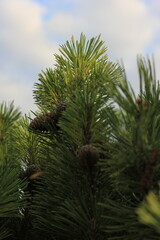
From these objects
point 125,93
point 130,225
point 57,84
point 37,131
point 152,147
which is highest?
point 57,84

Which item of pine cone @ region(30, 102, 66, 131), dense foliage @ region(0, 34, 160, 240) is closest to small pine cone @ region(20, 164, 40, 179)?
dense foliage @ region(0, 34, 160, 240)

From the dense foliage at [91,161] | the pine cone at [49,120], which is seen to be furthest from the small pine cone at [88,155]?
the pine cone at [49,120]

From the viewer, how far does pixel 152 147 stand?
2.57ft

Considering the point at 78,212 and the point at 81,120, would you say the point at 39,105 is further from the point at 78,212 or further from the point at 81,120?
the point at 78,212

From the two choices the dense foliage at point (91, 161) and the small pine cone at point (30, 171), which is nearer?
the dense foliage at point (91, 161)

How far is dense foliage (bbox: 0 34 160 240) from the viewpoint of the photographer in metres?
0.78

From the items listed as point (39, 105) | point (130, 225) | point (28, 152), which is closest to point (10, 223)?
point (28, 152)

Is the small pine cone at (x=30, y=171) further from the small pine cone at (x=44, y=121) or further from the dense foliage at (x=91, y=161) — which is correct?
the small pine cone at (x=44, y=121)

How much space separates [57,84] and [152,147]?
22.7 inches

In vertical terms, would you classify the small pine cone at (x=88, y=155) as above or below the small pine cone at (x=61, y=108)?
below

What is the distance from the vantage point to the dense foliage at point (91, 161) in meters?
0.78

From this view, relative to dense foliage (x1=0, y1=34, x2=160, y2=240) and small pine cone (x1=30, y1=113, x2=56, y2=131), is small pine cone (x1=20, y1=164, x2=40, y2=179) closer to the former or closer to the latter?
dense foliage (x1=0, y1=34, x2=160, y2=240)

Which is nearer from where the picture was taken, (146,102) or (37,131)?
(146,102)

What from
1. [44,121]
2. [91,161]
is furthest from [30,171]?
[91,161]
